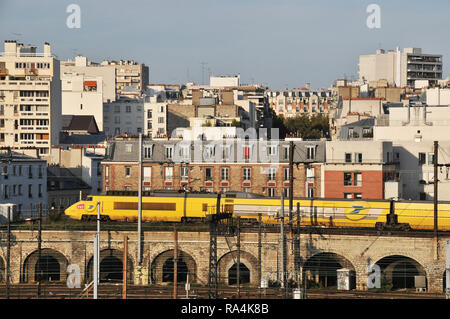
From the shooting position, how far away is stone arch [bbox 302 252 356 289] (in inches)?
2520

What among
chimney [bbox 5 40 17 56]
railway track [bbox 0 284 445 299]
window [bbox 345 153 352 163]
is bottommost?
railway track [bbox 0 284 445 299]

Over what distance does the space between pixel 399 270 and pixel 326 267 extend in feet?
14.7

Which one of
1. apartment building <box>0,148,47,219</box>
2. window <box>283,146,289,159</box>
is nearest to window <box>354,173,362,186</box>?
window <box>283,146,289,159</box>

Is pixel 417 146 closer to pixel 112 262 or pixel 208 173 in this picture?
pixel 208 173

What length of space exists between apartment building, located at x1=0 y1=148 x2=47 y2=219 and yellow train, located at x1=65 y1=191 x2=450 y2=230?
12.6 meters

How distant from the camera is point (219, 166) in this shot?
85.6 m

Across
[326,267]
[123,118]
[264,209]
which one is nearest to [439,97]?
[264,209]

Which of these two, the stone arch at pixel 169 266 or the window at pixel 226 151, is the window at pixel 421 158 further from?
the stone arch at pixel 169 266

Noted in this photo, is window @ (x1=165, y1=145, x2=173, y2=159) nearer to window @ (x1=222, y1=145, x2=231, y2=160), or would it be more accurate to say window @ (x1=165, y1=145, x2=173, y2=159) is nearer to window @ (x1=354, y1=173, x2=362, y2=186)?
window @ (x1=222, y1=145, x2=231, y2=160)

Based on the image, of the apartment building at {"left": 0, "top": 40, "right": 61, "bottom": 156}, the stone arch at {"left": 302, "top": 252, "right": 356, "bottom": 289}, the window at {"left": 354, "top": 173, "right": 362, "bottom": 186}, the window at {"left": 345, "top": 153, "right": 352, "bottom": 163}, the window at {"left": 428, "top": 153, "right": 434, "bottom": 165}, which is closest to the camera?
the stone arch at {"left": 302, "top": 252, "right": 356, "bottom": 289}

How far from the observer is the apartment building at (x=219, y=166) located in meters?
84.3

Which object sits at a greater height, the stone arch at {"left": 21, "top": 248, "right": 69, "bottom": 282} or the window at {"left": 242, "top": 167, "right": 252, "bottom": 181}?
the window at {"left": 242, "top": 167, "right": 252, "bottom": 181}

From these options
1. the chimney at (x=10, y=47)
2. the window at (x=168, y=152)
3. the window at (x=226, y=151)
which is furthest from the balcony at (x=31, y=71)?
the window at (x=226, y=151)
